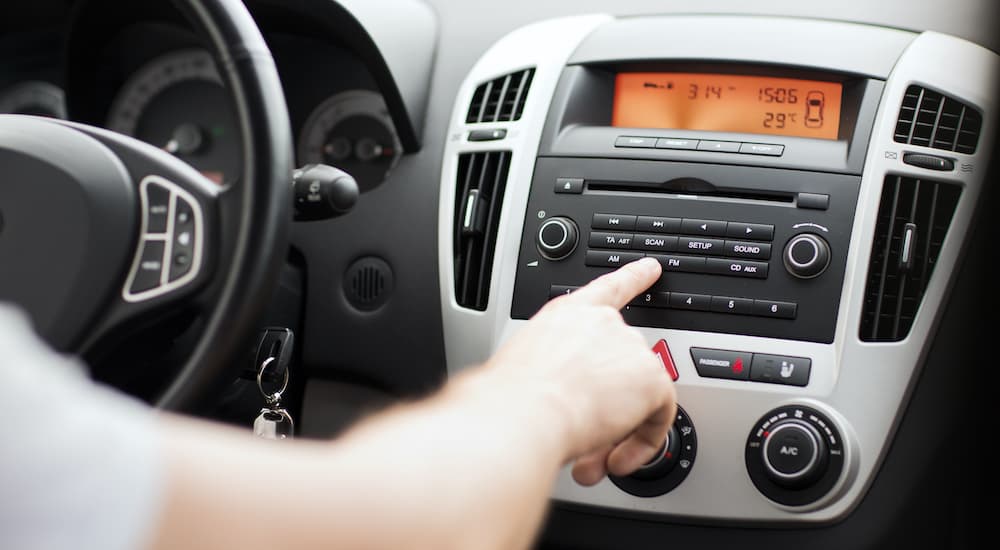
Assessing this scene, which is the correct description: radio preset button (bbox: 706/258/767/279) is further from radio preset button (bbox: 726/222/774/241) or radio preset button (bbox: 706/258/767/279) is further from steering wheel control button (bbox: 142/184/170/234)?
steering wheel control button (bbox: 142/184/170/234)

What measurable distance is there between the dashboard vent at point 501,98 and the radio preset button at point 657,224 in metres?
0.24

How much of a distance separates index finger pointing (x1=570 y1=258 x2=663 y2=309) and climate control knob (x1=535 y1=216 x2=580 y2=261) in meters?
0.11

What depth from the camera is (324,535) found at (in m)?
0.45

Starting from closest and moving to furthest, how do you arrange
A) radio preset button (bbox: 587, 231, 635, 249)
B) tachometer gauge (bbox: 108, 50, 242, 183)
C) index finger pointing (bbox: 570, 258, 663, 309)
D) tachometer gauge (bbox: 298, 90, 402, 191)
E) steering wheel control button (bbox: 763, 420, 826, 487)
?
1. index finger pointing (bbox: 570, 258, 663, 309)
2. steering wheel control button (bbox: 763, 420, 826, 487)
3. radio preset button (bbox: 587, 231, 635, 249)
4. tachometer gauge (bbox: 298, 90, 402, 191)
5. tachometer gauge (bbox: 108, 50, 242, 183)

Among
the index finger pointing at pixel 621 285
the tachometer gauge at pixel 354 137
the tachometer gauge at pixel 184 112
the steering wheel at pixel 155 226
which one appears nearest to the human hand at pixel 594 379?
the index finger pointing at pixel 621 285

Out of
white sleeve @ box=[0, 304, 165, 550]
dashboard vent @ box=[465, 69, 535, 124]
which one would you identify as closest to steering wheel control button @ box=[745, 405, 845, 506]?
dashboard vent @ box=[465, 69, 535, 124]

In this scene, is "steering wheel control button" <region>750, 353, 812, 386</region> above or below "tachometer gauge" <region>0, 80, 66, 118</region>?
below

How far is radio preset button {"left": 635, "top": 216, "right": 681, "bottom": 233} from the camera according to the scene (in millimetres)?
1193

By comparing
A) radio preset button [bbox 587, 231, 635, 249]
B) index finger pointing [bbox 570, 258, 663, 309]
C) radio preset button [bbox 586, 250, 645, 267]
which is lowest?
index finger pointing [bbox 570, 258, 663, 309]

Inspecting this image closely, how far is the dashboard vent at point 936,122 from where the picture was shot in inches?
45.6

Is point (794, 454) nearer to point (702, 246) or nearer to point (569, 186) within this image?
point (702, 246)

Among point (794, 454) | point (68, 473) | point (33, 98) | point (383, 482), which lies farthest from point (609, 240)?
point (33, 98)

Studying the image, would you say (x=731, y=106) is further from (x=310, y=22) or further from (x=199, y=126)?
(x=199, y=126)

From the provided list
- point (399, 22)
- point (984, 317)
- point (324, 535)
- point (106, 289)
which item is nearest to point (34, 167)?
point (106, 289)
